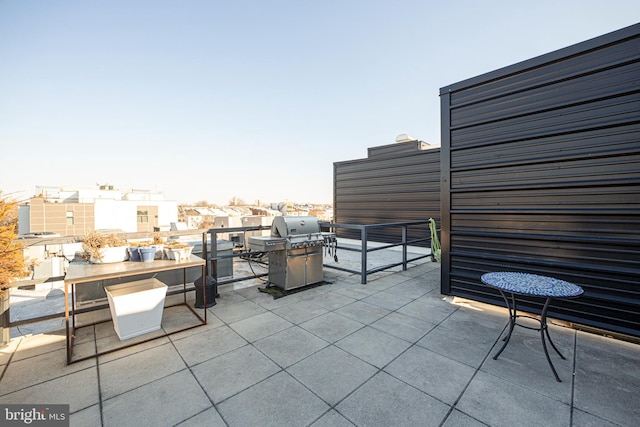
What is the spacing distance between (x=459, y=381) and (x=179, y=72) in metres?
12.0

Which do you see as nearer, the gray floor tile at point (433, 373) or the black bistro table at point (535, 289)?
the gray floor tile at point (433, 373)

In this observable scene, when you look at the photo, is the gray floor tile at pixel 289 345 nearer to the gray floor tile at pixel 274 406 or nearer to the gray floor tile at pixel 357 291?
the gray floor tile at pixel 274 406

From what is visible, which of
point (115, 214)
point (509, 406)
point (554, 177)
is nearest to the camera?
point (509, 406)

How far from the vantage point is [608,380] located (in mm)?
1765

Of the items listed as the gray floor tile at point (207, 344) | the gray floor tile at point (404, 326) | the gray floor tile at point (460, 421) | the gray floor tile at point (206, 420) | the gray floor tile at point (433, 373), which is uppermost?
the gray floor tile at point (206, 420)

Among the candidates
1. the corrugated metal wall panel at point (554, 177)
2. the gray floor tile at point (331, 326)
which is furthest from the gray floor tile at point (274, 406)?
the corrugated metal wall panel at point (554, 177)

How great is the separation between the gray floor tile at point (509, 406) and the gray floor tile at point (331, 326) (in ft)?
3.80

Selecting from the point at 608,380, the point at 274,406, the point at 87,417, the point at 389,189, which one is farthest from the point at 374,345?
the point at 389,189

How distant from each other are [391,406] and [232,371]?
47.7 inches

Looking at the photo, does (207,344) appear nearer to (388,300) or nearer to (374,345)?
(374,345)

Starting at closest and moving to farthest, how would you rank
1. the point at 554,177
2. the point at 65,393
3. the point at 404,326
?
1. the point at 65,393
2. the point at 404,326
3. the point at 554,177

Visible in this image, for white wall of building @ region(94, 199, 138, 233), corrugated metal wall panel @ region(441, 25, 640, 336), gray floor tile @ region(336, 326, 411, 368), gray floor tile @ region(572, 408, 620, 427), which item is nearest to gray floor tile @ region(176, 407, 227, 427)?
gray floor tile @ region(336, 326, 411, 368)

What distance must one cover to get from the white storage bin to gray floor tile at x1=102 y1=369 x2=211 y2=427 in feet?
2.94
